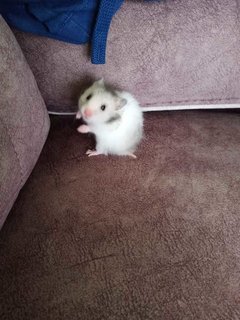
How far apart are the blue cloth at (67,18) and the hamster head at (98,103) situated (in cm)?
8

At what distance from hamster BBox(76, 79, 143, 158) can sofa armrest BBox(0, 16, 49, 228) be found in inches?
5.3

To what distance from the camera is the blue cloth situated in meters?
0.80

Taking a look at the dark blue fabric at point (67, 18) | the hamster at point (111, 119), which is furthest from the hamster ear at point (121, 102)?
the dark blue fabric at point (67, 18)

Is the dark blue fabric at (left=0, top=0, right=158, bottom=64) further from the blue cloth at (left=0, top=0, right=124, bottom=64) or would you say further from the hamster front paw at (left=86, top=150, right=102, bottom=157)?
the hamster front paw at (left=86, top=150, right=102, bottom=157)

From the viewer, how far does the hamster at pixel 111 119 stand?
0.88 metres

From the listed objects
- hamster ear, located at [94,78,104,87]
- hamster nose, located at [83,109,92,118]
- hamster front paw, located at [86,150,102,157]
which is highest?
hamster ear, located at [94,78,104,87]

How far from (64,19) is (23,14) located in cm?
10

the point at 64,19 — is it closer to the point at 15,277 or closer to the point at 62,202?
the point at 62,202

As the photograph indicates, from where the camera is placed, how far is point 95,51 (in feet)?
2.71

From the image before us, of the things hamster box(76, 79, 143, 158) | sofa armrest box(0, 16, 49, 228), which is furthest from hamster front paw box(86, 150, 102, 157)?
sofa armrest box(0, 16, 49, 228)

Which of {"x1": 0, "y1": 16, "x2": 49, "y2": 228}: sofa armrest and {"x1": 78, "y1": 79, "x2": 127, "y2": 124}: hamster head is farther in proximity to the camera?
{"x1": 78, "y1": 79, "x2": 127, "y2": 124}: hamster head

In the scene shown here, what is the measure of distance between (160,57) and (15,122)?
0.36 meters

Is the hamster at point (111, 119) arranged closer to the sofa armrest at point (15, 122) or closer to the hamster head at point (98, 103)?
the hamster head at point (98, 103)

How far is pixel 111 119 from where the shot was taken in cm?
93
